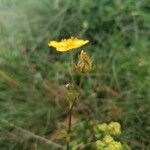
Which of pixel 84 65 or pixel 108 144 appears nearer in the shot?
pixel 84 65

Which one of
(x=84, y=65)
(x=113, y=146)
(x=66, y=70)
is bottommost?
(x=113, y=146)

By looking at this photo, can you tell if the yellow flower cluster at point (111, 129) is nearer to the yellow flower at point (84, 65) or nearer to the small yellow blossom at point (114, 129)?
the small yellow blossom at point (114, 129)

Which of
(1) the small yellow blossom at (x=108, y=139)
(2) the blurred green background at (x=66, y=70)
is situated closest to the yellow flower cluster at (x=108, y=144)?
(1) the small yellow blossom at (x=108, y=139)

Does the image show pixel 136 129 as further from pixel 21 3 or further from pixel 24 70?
pixel 21 3

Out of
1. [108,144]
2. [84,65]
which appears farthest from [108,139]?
[84,65]

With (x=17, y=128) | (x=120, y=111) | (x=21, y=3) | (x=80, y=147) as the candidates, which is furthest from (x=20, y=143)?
(x=21, y=3)

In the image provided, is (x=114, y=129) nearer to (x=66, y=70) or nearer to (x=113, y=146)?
(x=113, y=146)

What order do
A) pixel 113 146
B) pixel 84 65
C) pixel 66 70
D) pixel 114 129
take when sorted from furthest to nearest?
pixel 66 70 → pixel 114 129 → pixel 113 146 → pixel 84 65
